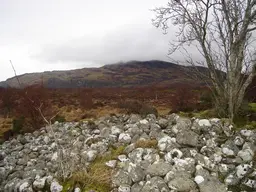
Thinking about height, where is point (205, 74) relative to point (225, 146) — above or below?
above

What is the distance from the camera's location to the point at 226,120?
7023mm

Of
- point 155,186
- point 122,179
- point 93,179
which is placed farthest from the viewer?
point 93,179

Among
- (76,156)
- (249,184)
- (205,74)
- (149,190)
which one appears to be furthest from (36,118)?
(249,184)

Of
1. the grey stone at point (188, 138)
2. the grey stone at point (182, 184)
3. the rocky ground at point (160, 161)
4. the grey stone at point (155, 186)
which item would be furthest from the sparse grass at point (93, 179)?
the grey stone at point (188, 138)

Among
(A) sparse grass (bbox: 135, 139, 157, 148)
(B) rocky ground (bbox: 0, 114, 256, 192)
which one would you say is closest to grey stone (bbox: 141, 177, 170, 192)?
(B) rocky ground (bbox: 0, 114, 256, 192)

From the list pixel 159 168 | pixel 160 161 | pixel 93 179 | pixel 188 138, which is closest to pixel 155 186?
pixel 159 168

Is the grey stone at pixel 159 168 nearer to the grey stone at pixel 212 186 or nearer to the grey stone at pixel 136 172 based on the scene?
the grey stone at pixel 136 172

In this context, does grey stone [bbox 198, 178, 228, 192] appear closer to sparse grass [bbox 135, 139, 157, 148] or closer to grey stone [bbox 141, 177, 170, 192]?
grey stone [bbox 141, 177, 170, 192]

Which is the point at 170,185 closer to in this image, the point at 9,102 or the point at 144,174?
the point at 144,174

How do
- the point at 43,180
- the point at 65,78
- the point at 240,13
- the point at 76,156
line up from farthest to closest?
1. the point at 65,78
2. the point at 240,13
3. the point at 76,156
4. the point at 43,180

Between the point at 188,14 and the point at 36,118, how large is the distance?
913 centimetres

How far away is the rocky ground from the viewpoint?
497cm

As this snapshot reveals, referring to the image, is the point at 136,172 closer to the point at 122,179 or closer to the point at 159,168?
the point at 122,179

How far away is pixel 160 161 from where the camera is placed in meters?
5.54
